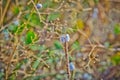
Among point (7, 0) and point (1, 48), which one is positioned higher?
point (7, 0)

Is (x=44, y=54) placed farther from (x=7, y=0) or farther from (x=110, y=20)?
(x=110, y=20)

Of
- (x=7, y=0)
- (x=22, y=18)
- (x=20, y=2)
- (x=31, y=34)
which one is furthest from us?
(x=20, y=2)

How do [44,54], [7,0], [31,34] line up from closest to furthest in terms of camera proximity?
[31,34]
[44,54]
[7,0]

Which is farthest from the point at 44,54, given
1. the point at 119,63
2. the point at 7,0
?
the point at 119,63

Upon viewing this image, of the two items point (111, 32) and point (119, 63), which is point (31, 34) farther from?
point (111, 32)

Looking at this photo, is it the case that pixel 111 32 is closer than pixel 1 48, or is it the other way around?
pixel 1 48

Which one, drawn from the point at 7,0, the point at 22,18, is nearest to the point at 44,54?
the point at 22,18

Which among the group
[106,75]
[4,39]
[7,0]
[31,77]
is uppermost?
[7,0]
